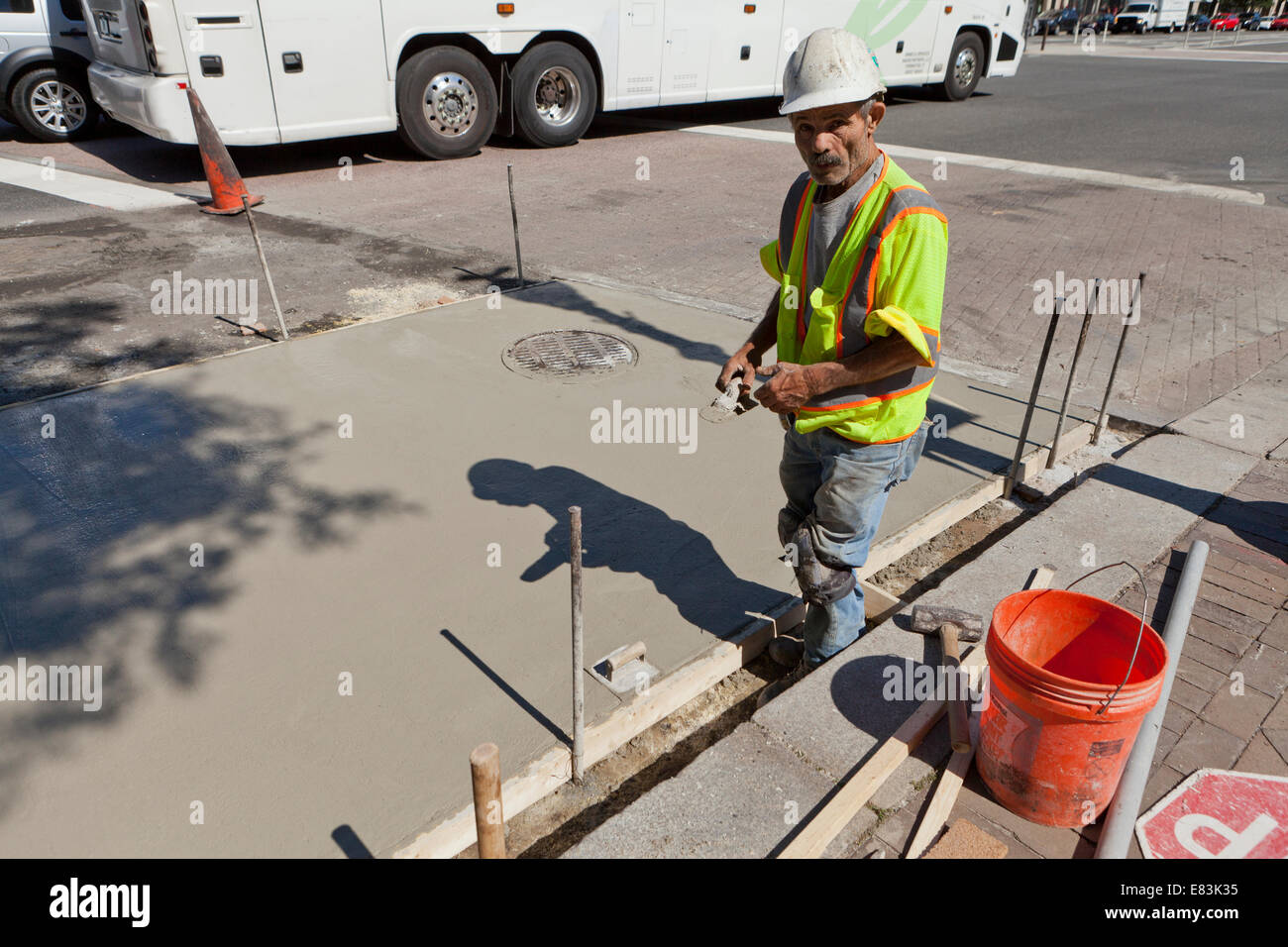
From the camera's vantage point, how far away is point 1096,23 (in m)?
56.6

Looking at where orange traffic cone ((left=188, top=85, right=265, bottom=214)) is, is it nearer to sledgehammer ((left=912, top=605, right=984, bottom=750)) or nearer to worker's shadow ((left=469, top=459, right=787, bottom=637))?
worker's shadow ((left=469, top=459, right=787, bottom=637))

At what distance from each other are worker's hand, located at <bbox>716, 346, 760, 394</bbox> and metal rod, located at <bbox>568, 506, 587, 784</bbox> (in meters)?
0.82

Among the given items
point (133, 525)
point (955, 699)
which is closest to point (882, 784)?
point (955, 699)

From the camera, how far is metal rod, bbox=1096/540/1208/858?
2.41m

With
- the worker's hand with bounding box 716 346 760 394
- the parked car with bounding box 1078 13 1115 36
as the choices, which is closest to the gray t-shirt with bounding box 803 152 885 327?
the worker's hand with bounding box 716 346 760 394

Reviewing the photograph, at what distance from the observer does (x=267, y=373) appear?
5.39 meters

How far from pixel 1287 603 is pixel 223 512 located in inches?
186

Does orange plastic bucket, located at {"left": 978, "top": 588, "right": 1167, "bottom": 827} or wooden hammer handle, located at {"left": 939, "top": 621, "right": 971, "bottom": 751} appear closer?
orange plastic bucket, located at {"left": 978, "top": 588, "right": 1167, "bottom": 827}

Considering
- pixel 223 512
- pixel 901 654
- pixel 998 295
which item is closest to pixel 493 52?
pixel 998 295

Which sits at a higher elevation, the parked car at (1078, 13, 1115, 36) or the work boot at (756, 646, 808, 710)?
the parked car at (1078, 13, 1115, 36)

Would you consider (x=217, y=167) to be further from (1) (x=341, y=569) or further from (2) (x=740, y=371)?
(2) (x=740, y=371)

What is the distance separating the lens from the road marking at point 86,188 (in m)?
9.44

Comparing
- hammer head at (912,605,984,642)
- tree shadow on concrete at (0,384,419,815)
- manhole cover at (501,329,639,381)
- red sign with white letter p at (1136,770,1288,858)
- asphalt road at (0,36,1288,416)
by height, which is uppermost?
asphalt road at (0,36,1288,416)

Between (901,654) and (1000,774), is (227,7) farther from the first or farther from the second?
(1000,774)
